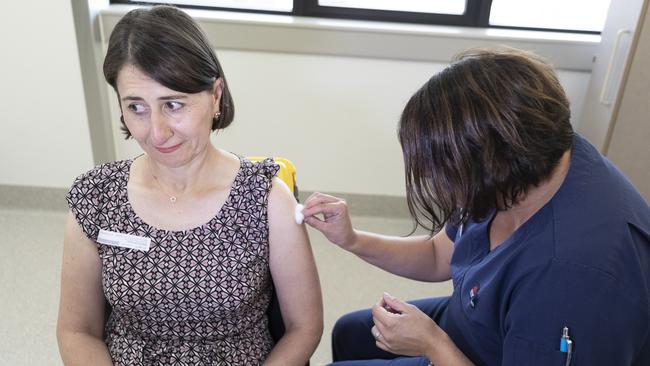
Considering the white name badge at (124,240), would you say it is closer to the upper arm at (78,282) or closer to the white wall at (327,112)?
the upper arm at (78,282)

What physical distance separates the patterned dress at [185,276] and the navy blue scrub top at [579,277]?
50 cm

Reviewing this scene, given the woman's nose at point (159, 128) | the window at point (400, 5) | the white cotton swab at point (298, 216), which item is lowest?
the white cotton swab at point (298, 216)

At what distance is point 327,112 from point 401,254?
1375 millimetres

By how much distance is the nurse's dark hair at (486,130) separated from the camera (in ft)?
2.71

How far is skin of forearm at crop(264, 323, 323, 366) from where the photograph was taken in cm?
118

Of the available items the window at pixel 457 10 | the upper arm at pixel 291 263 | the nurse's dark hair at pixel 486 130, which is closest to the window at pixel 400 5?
the window at pixel 457 10

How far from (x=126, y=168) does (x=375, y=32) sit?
1576mm

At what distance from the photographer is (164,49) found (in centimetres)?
101

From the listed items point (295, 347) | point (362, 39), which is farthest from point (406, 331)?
point (362, 39)

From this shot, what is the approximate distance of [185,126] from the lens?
108 cm

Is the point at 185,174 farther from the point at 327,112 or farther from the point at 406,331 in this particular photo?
the point at 327,112

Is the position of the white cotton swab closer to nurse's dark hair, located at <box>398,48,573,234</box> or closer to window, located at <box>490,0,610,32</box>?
nurse's dark hair, located at <box>398,48,573,234</box>

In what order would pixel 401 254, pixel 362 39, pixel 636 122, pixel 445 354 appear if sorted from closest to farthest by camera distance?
1. pixel 445 354
2. pixel 401 254
3. pixel 636 122
4. pixel 362 39

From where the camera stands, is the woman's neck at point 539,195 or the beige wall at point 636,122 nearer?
the woman's neck at point 539,195
